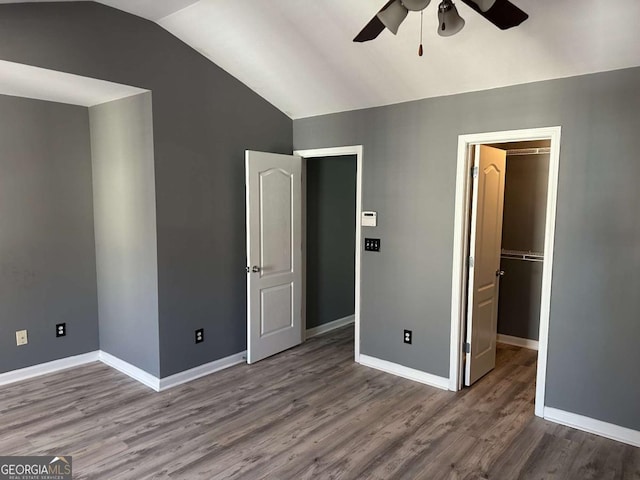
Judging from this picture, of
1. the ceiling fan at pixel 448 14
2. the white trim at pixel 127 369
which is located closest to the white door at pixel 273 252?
the white trim at pixel 127 369

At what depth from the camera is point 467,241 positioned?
3.58 metres

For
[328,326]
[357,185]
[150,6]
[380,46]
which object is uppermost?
[150,6]

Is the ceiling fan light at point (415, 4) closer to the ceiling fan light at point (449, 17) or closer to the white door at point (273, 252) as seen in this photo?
the ceiling fan light at point (449, 17)

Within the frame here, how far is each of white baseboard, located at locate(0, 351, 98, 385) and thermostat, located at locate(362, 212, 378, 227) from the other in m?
2.92

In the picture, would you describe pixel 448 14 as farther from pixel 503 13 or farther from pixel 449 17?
pixel 503 13

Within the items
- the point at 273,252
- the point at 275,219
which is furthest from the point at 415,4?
the point at 273,252

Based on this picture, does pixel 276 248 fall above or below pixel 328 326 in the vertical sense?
above

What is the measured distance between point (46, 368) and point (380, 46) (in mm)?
3965

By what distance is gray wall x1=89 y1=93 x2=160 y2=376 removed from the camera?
11.6 ft

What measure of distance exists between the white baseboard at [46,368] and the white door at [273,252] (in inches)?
62.1

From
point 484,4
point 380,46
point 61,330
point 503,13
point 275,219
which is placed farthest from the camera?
point 275,219

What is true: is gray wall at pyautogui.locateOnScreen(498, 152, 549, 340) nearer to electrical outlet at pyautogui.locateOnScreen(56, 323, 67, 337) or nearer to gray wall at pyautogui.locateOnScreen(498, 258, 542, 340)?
gray wall at pyautogui.locateOnScreen(498, 258, 542, 340)

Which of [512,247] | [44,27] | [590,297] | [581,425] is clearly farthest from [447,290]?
[44,27]

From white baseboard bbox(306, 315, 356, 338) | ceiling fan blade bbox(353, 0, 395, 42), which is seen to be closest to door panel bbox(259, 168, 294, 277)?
white baseboard bbox(306, 315, 356, 338)
